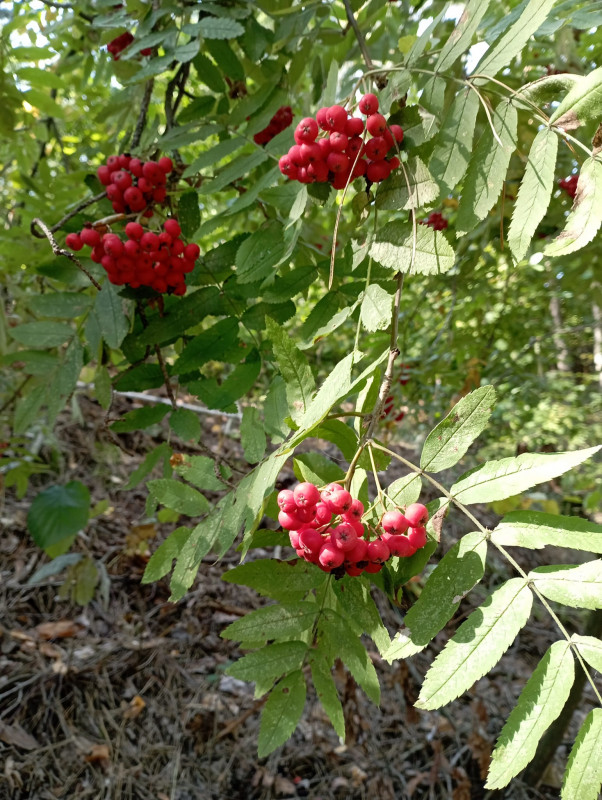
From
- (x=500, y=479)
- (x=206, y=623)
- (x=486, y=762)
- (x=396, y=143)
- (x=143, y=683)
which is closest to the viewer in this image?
(x=500, y=479)

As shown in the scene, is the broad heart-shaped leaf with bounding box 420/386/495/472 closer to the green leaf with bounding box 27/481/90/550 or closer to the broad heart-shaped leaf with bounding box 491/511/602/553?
the broad heart-shaped leaf with bounding box 491/511/602/553

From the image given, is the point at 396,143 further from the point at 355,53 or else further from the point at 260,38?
the point at 355,53

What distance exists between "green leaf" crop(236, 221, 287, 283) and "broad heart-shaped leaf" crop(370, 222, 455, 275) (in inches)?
13.5

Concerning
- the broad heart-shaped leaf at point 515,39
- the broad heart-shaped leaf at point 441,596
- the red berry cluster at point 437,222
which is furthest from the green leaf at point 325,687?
the red berry cluster at point 437,222

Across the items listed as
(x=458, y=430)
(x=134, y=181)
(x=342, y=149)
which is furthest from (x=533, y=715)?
(x=134, y=181)

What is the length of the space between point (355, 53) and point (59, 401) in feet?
6.50

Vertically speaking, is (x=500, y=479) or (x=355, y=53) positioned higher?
(x=355, y=53)

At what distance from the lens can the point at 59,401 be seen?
1.97 metres

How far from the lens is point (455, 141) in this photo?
132 cm

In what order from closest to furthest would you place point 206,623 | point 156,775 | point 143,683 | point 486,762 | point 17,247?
point 17,247 → point 156,775 → point 486,762 → point 143,683 → point 206,623

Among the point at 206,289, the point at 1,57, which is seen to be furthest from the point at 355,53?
the point at 1,57

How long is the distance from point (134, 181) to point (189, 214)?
8.9 inches

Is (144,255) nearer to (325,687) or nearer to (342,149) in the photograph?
(342,149)

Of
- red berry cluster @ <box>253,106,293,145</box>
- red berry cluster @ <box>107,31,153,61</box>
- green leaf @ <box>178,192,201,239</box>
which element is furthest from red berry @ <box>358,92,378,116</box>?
red berry cluster @ <box>107,31,153,61</box>
